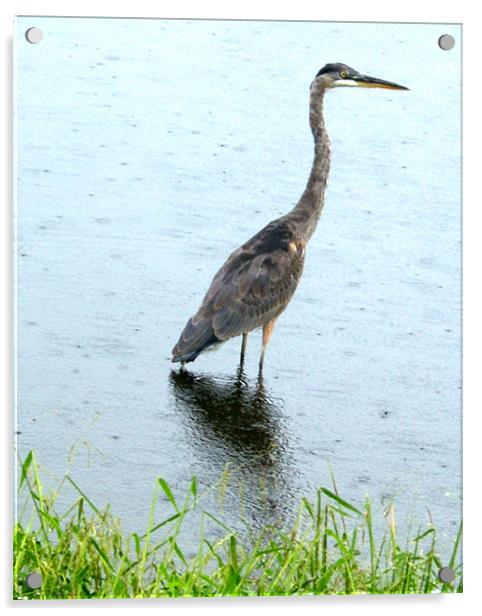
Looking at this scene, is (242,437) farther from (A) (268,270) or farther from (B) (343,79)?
(B) (343,79)

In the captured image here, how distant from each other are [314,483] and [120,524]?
50 cm

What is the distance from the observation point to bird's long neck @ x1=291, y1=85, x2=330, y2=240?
4.23 metres

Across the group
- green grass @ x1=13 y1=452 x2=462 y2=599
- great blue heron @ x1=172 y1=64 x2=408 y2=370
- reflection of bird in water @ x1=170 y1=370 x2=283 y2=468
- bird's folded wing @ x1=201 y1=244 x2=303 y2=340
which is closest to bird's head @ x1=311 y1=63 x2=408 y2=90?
great blue heron @ x1=172 y1=64 x2=408 y2=370

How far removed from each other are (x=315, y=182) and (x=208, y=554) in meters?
1.06

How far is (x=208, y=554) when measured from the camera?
3.84 meters

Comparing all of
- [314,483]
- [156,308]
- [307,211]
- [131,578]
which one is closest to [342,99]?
[307,211]

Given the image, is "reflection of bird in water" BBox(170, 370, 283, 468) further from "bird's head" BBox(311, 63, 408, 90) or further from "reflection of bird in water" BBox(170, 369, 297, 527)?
"bird's head" BBox(311, 63, 408, 90)

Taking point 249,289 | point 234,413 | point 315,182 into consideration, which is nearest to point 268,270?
point 249,289

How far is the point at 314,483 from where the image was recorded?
13.2 feet

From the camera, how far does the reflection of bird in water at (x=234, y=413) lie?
4.19 meters

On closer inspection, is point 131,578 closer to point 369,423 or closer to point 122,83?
point 369,423

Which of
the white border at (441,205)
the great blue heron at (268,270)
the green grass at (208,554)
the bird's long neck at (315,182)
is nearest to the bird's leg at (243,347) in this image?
the great blue heron at (268,270)

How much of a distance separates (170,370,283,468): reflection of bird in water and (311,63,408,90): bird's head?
2.54ft

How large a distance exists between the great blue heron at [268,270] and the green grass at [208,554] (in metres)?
0.48
